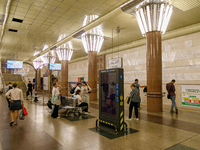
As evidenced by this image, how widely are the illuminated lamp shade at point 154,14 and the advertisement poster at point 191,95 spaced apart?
14.8 ft

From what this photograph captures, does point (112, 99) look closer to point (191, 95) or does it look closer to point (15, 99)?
point (15, 99)

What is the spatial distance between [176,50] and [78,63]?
56.0 feet

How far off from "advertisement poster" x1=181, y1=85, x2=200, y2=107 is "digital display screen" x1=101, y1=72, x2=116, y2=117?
7.27 m

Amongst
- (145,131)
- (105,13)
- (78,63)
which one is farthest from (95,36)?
(78,63)

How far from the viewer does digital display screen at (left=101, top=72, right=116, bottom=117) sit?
5488 mm

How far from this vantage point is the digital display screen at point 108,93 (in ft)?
18.0

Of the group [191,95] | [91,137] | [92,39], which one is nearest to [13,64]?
[92,39]

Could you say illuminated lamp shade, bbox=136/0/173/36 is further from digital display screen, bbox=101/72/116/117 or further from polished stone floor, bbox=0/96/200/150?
polished stone floor, bbox=0/96/200/150

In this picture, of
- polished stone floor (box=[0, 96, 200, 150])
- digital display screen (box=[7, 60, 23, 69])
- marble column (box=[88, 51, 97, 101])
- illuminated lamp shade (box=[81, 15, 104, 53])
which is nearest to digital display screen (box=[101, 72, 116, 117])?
polished stone floor (box=[0, 96, 200, 150])

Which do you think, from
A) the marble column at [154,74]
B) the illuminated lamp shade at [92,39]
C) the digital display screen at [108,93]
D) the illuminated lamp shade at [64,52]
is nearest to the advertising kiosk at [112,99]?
the digital display screen at [108,93]

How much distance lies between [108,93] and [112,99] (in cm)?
31

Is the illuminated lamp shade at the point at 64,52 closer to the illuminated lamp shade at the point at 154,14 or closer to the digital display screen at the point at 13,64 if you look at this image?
the digital display screen at the point at 13,64

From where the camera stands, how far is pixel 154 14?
8.52 meters

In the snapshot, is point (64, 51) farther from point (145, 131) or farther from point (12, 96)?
point (145, 131)
